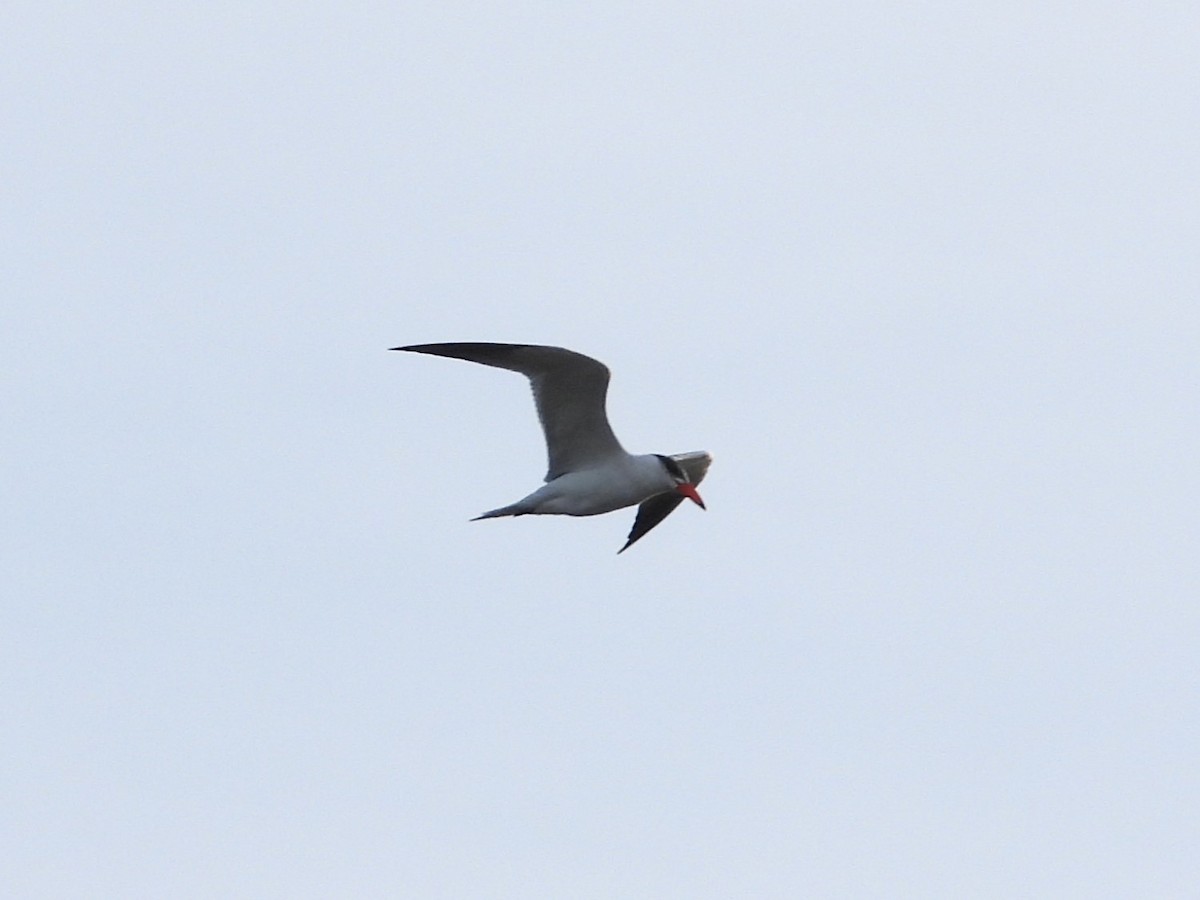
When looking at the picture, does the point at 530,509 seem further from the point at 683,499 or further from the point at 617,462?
the point at 683,499

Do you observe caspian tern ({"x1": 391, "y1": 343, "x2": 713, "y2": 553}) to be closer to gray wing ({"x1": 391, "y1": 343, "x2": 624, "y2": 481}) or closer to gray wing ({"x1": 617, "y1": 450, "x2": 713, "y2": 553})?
gray wing ({"x1": 391, "y1": 343, "x2": 624, "y2": 481})

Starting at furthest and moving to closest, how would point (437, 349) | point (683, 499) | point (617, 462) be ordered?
1. point (683, 499)
2. point (617, 462)
3. point (437, 349)

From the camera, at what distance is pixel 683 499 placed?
2291cm

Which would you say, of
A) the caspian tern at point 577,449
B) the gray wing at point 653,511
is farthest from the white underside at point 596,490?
the gray wing at point 653,511

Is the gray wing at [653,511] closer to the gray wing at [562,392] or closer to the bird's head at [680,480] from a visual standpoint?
the bird's head at [680,480]

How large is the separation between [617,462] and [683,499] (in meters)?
1.77

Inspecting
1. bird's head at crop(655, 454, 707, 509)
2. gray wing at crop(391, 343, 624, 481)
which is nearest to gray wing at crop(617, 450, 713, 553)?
bird's head at crop(655, 454, 707, 509)

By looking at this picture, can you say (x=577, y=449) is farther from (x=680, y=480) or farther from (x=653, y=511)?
(x=653, y=511)

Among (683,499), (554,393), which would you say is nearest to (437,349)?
(554,393)

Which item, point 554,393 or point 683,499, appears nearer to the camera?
point 554,393

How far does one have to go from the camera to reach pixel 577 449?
2130 cm

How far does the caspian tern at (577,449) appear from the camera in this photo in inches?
800

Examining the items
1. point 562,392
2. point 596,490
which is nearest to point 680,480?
point 596,490

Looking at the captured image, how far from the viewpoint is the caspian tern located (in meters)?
20.3
